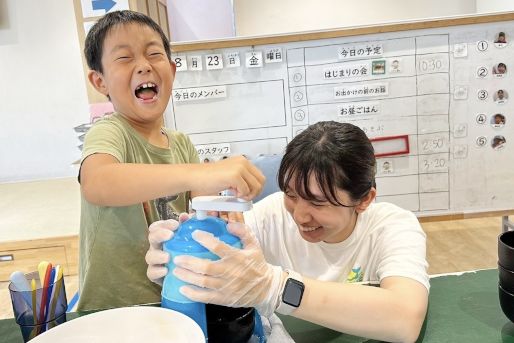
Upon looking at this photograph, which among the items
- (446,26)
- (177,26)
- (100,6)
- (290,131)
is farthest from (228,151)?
(177,26)

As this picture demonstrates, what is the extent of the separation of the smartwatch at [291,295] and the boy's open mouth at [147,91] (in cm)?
57

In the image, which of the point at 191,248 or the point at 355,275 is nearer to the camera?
the point at 191,248

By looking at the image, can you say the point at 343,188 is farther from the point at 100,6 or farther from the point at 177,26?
the point at 177,26

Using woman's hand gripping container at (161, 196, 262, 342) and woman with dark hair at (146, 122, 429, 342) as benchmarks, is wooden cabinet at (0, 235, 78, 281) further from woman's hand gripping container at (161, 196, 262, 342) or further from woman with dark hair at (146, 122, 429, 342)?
woman's hand gripping container at (161, 196, 262, 342)

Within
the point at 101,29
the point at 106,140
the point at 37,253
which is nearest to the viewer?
the point at 106,140

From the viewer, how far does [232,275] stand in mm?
665

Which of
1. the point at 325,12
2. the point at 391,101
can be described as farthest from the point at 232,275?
the point at 325,12

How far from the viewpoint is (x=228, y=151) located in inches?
104

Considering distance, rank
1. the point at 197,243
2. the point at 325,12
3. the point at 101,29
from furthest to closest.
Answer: the point at 325,12 → the point at 101,29 → the point at 197,243

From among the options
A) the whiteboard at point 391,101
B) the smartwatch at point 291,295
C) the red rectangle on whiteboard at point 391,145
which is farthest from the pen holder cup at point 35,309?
the red rectangle on whiteboard at point 391,145

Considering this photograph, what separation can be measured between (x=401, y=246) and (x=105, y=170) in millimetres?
593

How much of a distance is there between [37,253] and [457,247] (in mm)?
2488

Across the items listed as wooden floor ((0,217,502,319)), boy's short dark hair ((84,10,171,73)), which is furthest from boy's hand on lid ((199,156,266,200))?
wooden floor ((0,217,502,319))

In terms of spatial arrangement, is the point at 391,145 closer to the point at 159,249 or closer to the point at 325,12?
the point at 159,249
